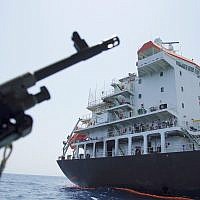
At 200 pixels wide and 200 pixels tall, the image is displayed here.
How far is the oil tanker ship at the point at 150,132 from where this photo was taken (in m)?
18.7

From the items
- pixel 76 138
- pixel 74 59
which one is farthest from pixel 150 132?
pixel 74 59

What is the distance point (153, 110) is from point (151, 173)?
6.34 metres

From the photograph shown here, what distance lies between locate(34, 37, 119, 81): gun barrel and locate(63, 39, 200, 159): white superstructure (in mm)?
18058

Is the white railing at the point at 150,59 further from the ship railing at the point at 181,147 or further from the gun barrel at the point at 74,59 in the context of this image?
the gun barrel at the point at 74,59

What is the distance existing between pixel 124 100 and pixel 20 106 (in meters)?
26.0

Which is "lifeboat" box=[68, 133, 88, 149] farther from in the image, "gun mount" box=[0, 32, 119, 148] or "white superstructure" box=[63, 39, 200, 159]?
"gun mount" box=[0, 32, 119, 148]

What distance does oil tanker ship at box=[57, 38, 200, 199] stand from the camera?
61.4ft

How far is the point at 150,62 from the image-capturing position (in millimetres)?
24875

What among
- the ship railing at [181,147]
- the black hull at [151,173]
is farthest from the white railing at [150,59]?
the black hull at [151,173]

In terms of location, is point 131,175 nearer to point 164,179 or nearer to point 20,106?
point 164,179

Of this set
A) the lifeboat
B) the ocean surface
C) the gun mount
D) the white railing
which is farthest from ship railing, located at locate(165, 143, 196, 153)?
the gun mount

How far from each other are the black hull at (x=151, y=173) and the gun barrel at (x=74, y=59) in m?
15.7

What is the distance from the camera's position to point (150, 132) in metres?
22.2

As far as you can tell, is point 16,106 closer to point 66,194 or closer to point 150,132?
point 150,132
